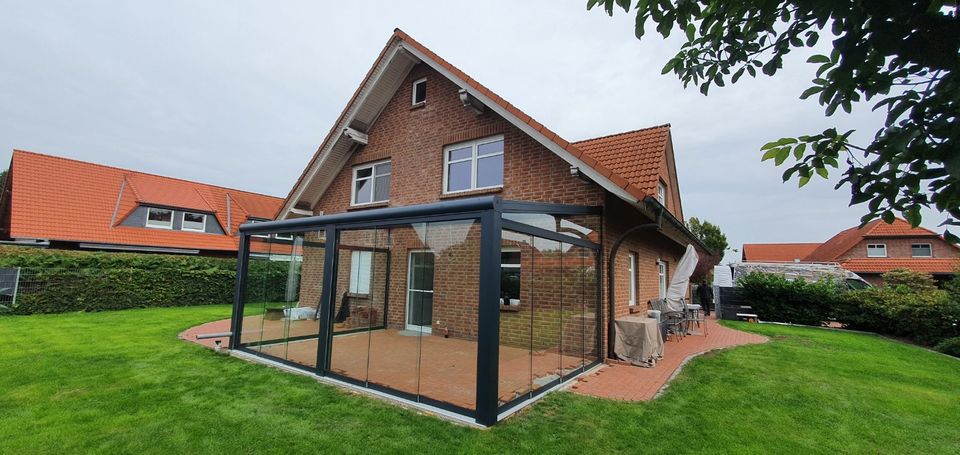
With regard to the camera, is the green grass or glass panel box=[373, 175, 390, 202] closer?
the green grass

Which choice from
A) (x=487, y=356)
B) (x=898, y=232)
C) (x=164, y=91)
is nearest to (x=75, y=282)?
(x=164, y=91)

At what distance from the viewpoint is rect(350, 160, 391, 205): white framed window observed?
11.4 meters

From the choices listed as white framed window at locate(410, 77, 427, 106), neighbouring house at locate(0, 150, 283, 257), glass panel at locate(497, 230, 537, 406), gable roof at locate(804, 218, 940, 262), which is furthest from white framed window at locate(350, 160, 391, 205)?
gable roof at locate(804, 218, 940, 262)

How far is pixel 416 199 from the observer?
34.5 feet

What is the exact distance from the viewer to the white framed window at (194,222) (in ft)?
68.8

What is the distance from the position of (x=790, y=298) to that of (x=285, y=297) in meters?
16.2

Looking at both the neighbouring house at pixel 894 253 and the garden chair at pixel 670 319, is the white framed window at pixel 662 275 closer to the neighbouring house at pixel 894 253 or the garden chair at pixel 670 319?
the garden chair at pixel 670 319

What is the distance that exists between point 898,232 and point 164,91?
42.7 m

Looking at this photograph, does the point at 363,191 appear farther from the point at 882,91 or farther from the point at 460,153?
the point at 882,91

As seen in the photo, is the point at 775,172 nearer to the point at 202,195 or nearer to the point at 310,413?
the point at 310,413

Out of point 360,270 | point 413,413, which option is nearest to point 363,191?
point 360,270

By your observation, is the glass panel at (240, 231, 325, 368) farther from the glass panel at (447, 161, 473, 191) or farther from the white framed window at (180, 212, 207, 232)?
the white framed window at (180, 212, 207, 232)

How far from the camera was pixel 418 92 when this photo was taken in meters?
11.1

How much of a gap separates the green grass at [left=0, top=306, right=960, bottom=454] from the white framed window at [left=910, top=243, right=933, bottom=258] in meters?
27.3
